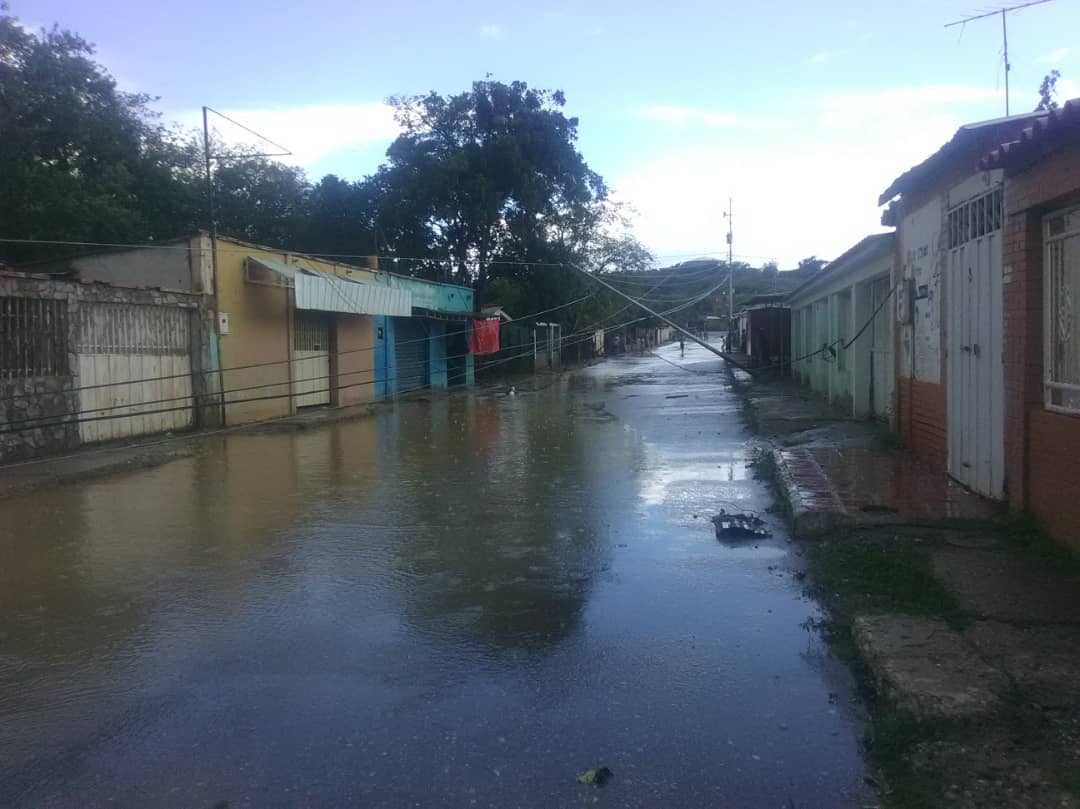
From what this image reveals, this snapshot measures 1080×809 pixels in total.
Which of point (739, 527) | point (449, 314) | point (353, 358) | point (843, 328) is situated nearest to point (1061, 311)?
point (739, 527)

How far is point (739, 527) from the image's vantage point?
7.82 metres

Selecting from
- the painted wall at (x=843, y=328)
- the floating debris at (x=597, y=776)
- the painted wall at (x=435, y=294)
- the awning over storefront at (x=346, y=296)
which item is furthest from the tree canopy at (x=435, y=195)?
the floating debris at (x=597, y=776)

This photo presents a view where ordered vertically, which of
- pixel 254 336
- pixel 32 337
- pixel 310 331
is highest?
pixel 310 331

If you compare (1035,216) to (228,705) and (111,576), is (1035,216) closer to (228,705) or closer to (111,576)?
(228,705)

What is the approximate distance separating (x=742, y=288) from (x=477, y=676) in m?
77.7

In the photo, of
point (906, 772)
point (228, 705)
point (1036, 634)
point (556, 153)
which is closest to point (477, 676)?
point (228, 705)

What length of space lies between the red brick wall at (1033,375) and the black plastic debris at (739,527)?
1998 mm

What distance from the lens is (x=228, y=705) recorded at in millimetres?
4324

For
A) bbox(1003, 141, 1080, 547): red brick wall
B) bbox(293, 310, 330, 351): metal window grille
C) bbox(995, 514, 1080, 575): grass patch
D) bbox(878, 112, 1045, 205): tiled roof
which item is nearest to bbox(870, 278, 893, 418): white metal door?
bbox(878, 112, 1045, 205): tiled roof

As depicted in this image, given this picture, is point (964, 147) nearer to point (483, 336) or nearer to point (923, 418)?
point (923, 418)

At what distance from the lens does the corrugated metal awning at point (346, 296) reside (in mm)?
19188

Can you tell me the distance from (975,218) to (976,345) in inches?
47.4

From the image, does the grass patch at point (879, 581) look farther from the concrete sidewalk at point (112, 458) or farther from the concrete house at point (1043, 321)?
the concrete sidewalk at point (112, 458)

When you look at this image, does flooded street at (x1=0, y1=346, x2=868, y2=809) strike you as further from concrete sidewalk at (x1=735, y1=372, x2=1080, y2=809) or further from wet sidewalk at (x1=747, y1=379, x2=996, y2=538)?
wet sidewalk at (x1=747, y1=379, x2=996, y2=538)
